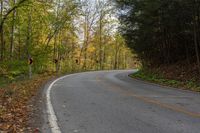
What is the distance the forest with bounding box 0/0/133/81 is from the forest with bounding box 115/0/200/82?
4.85 metres

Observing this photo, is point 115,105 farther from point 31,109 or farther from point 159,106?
point 31,109

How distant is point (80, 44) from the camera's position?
211ft

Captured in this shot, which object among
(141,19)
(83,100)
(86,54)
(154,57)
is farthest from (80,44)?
(83,100)

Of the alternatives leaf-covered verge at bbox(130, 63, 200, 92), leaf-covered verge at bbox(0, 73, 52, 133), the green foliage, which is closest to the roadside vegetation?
leaf-covered verge at bbox(0, 73, 52, 133)

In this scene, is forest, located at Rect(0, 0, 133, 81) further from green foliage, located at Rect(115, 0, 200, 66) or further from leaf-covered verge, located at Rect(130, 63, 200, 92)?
leaf-covered verge, located at Rect(130, 63, 200, 92)

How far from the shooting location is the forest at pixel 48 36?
2414cm

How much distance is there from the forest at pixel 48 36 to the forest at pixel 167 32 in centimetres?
485

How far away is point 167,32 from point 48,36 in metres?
14.5

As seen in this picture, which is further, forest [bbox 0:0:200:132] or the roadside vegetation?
forest [bbox 0:0:200:132]

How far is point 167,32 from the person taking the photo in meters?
27.0

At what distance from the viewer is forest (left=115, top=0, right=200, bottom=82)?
70.5 feet

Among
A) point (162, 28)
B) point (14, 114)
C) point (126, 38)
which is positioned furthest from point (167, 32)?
point (14, 114)

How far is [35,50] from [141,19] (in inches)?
420

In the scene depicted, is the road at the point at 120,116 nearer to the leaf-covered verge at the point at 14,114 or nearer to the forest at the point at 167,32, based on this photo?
the leaf-covered verge at the point at 14,114
